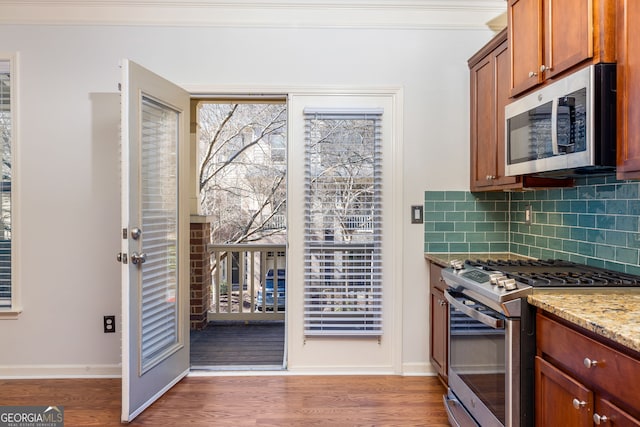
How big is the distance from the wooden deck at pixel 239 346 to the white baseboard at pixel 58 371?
0.57 metres

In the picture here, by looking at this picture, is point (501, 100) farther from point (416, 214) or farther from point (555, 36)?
point (416, 214)

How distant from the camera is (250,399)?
250 centimetres

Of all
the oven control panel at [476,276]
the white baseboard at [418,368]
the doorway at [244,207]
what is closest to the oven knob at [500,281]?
the oven control panel at [476,276]

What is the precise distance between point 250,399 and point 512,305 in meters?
1.70

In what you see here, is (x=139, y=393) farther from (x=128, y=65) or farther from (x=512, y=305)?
(x=512, y=305)

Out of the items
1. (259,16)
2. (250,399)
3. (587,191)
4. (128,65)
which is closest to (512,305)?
(587,191)

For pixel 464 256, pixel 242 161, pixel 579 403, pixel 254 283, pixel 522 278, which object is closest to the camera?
pixel 579 403

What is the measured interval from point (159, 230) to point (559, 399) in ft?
7.37

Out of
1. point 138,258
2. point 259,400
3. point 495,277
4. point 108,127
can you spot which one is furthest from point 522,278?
point 108,127

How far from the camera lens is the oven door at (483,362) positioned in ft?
5.25

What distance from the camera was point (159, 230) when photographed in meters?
2.54

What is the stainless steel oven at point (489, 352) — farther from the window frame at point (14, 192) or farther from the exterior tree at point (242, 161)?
the exterior tree at point (242, 161)

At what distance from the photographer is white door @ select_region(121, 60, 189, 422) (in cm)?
224

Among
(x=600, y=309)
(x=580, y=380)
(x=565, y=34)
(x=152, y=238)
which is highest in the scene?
(x=565, y=34)
